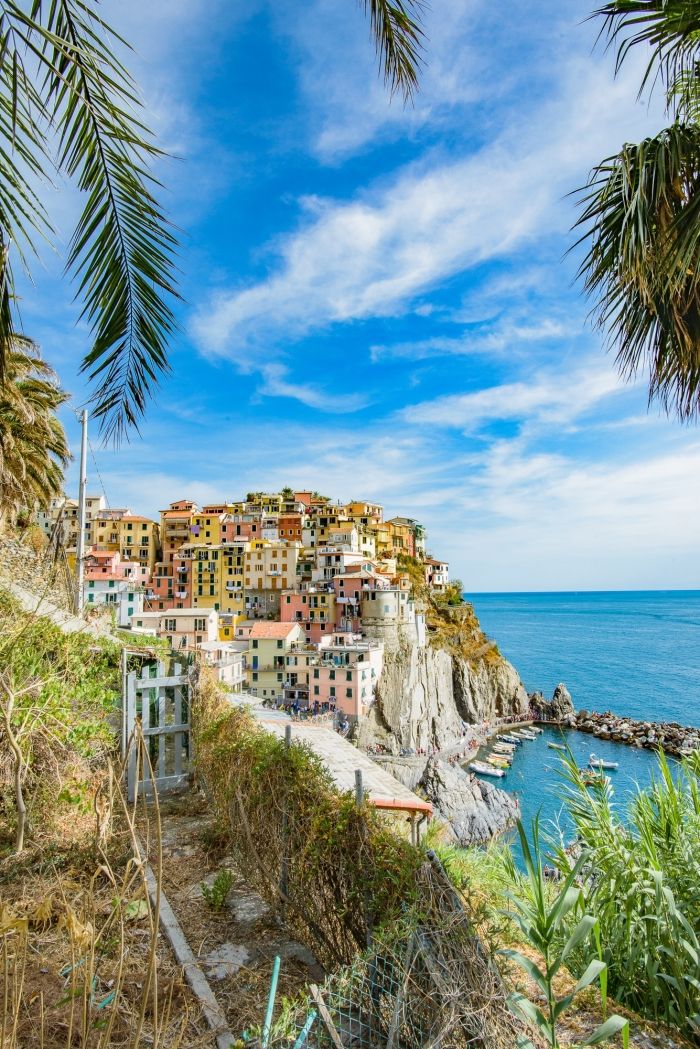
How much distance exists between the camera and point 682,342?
2.82m

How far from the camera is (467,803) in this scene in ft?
84.1

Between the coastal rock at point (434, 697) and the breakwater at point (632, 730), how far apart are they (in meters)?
5.95

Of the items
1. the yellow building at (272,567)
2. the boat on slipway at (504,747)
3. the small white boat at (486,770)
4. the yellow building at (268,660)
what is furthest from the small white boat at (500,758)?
the yellow building at (272,567)

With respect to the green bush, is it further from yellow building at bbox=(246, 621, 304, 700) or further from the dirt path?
yellow building at bbox=(246, 621, 304, 700)

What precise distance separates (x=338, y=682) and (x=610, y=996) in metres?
31.4

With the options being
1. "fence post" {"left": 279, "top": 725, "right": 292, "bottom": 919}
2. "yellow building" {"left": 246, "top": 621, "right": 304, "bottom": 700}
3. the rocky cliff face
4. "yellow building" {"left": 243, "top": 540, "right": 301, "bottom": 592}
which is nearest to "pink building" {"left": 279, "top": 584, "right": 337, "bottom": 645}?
"yellow building" {"left": 243, "top": 540, "right": 301, "bottom": 592}

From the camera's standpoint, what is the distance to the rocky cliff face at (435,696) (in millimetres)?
34812

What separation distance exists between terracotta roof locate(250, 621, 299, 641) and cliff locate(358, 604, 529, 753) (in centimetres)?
721

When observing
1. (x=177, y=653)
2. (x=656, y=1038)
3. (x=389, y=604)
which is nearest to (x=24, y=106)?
(x=656, y=1038)

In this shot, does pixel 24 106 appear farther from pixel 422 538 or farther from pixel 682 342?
pixel 422 538

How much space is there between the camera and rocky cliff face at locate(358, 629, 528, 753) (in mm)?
34812

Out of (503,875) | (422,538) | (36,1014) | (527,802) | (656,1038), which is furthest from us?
(422,538)

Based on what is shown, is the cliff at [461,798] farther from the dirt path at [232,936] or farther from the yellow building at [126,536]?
the yellow building at [126,536]

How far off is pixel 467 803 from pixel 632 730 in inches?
816
